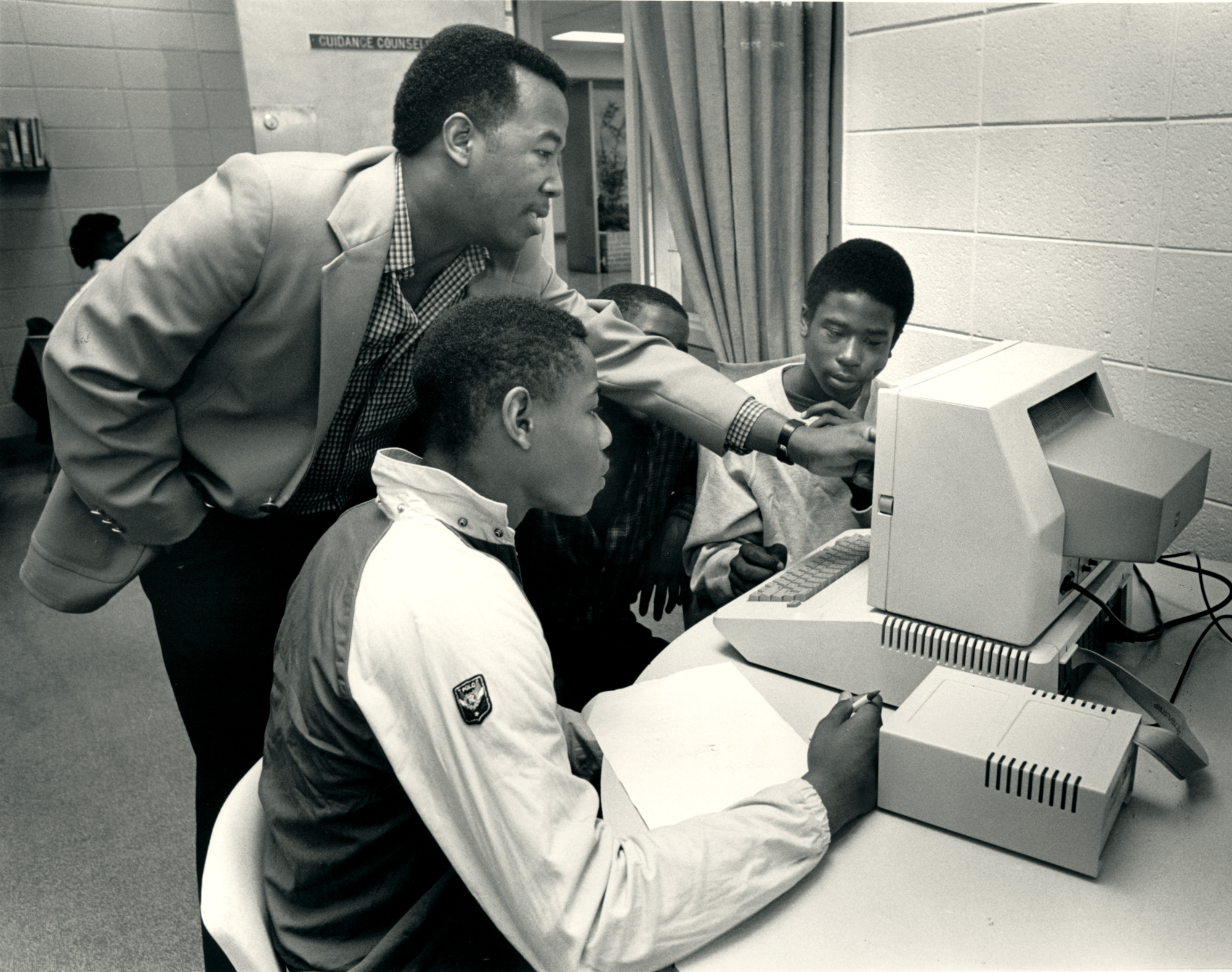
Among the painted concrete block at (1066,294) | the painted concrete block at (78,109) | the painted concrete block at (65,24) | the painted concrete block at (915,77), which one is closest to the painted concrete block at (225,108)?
the painted concrete block at (78,109)

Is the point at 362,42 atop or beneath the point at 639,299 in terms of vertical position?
atop

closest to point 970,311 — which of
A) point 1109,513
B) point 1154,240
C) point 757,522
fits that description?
point 1154,240

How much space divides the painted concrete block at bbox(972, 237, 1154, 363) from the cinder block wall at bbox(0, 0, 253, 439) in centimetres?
410

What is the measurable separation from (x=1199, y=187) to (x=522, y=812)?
5.18 ft

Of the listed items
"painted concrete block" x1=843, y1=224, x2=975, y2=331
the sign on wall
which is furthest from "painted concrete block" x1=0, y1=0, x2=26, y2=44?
"painted concrete block" x1=843, y1=224, x2=975, y2=331

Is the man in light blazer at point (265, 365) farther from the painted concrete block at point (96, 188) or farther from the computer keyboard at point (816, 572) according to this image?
the painted concrete block at point (96, 188)

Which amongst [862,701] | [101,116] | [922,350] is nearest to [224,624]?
[862,701]

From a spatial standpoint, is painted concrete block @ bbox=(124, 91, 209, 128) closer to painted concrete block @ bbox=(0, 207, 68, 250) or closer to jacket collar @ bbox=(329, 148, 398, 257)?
painted concrete block @ bbox=(0, 207, 68, 250)

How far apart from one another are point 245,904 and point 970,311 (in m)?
1.81

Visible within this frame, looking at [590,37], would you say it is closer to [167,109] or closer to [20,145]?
[167,109]

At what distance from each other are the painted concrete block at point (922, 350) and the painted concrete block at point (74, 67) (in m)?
4.32

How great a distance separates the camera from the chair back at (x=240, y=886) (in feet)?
2.65

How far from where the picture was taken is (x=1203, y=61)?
1620 millimetres

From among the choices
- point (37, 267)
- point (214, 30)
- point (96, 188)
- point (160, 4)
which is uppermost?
point (160, 4)
